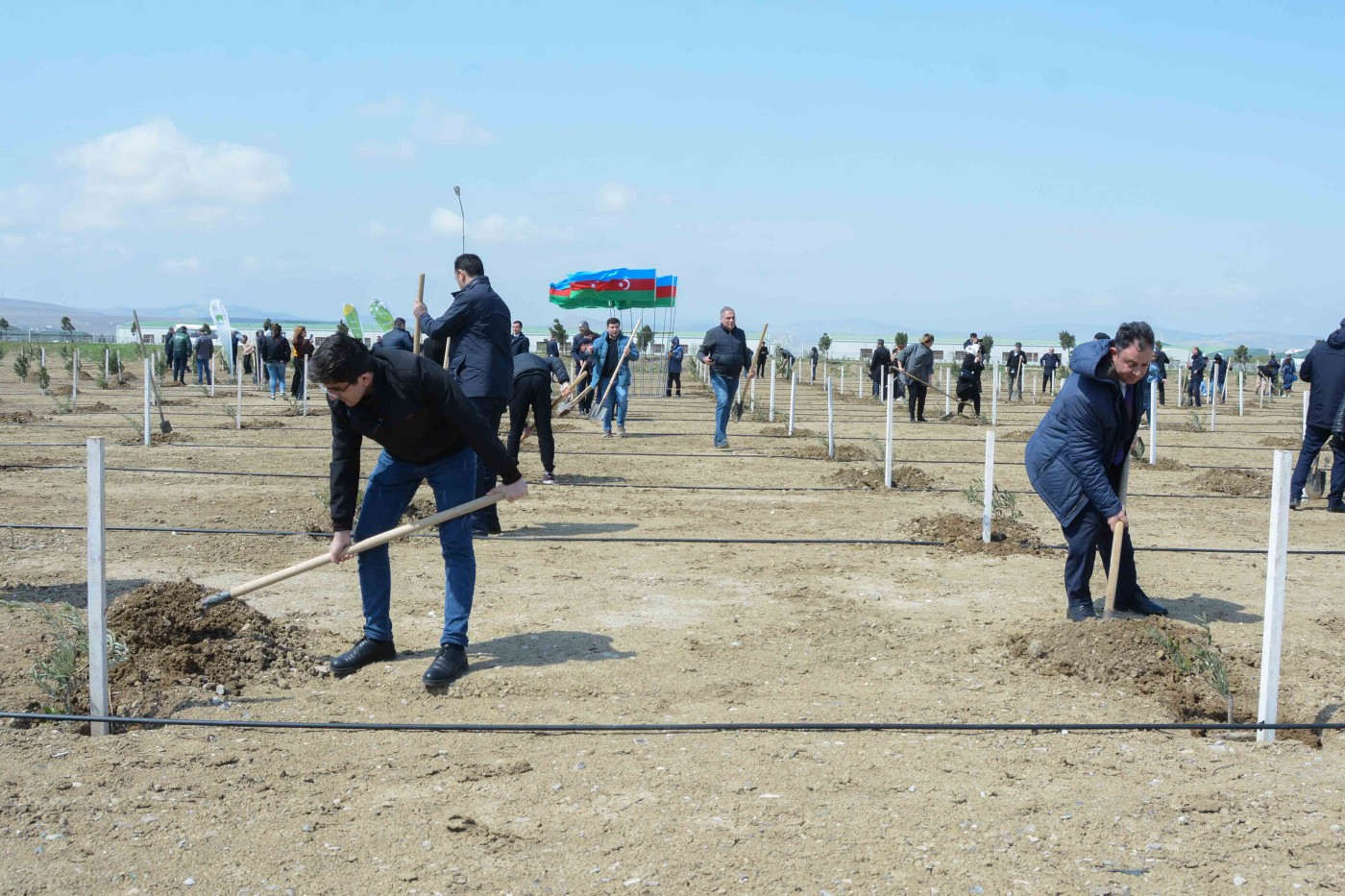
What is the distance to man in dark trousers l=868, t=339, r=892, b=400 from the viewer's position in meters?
28.0

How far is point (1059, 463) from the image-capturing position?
611cm

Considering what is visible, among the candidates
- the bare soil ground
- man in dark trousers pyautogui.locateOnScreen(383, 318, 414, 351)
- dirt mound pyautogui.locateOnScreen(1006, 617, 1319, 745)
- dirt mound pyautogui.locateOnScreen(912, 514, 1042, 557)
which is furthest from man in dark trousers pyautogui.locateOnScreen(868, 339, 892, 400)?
dirt mound pyautogui.locateOnScreen(1006, 617, 1319, 745)

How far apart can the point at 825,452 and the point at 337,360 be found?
11.0 m

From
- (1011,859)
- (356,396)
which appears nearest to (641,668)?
(356,396)

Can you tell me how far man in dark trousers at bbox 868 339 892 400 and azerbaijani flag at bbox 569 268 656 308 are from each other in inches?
222

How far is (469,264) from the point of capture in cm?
755

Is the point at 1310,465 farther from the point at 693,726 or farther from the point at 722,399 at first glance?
the point at 693,726

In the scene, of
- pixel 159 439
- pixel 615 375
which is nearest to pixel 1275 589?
pixel 615 375

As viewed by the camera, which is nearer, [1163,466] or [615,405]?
[1163,466]

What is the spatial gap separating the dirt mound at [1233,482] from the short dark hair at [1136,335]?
22.8 ft

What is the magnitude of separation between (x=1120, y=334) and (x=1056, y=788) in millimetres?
2488

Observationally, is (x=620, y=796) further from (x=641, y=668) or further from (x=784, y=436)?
(x=784, y=436)

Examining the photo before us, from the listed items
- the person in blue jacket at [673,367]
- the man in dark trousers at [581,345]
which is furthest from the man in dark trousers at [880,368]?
the man in dark trousers at [581,345]

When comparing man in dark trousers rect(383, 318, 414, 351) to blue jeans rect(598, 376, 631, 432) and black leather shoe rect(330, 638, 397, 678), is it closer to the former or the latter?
blue jeans rect(598, 376, 631, 432)
